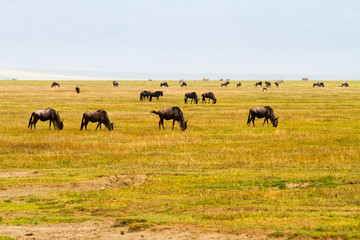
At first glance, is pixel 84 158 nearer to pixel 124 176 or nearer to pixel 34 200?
pixel 124 176

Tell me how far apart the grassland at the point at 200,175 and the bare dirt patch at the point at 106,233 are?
0.51 metres

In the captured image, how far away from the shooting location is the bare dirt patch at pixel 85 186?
1666 centimetres

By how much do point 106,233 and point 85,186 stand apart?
5783 mm

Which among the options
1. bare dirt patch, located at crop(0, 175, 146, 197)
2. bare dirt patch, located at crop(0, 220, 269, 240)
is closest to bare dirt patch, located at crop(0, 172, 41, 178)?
bare dirt patch, located at crop(0, 175, 146, 197)

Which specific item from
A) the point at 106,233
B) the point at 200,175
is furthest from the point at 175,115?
the point at 106,233

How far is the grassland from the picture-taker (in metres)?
13.0

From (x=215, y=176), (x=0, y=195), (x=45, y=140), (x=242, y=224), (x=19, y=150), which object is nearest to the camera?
(x=242, y=224)

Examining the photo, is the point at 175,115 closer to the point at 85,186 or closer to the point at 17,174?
the point at 17,174

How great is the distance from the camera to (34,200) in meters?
15.4

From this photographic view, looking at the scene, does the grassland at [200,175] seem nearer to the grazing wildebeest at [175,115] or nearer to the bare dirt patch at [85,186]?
the bare dirt patch at [85,186]

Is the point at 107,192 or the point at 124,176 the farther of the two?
the point at 124,176

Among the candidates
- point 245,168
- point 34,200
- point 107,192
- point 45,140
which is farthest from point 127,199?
point 45,140

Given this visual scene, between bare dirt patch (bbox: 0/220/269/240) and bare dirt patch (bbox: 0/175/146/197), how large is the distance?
14.5 feet

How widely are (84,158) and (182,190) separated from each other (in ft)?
27.0
